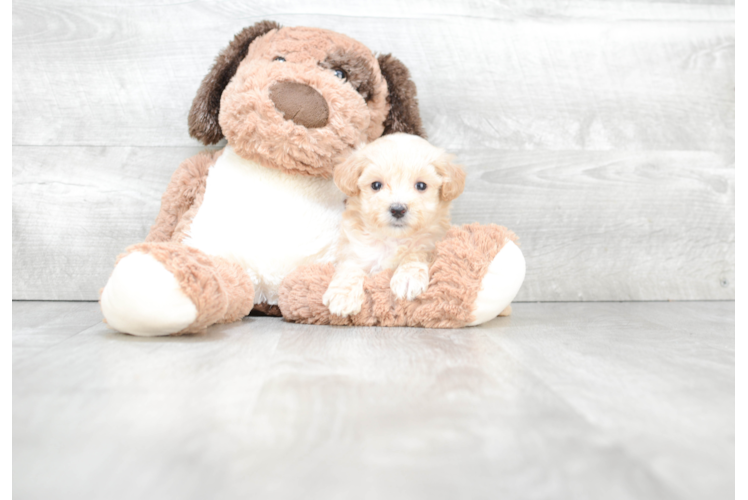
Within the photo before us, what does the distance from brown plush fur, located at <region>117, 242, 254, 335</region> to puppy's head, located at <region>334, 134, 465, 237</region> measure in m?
0.33

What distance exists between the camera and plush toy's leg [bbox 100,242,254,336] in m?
0.96

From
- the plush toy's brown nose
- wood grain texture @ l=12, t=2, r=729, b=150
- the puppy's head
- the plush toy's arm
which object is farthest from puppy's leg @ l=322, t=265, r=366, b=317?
wood grain texture @ l=12, t=2, r=729, b=150

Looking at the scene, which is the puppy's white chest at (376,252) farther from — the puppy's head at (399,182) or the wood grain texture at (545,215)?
the wood grain texture at (545,215)

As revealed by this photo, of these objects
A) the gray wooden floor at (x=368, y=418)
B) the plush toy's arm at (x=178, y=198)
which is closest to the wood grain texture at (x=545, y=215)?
the plush toy's arm at (x=178, y=198)

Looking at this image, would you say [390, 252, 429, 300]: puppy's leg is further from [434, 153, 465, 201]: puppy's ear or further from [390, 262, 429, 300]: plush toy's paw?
[434, 153, 465, 201]: puppy's ear

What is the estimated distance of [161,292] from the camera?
96 centimetres

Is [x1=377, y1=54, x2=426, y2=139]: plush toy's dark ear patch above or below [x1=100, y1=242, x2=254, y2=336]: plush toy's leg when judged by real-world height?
above

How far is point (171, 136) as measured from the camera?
62.8 inches

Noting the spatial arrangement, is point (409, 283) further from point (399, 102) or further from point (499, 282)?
point (399, 102)

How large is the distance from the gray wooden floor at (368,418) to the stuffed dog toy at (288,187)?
0.16 m

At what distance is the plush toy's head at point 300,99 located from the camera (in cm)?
123
